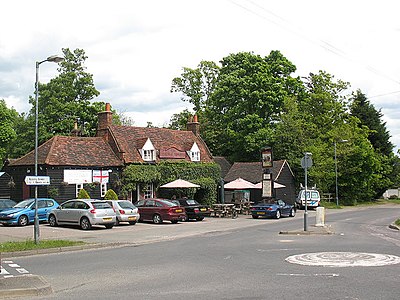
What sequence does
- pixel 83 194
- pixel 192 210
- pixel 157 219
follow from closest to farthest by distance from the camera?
pixel 157 219, pixel 192 210, pixel 83 194

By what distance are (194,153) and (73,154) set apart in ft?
37.4

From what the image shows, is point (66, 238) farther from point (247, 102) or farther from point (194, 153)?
point (247, 102)

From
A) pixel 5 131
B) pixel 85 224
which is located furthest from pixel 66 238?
pixel 5 131

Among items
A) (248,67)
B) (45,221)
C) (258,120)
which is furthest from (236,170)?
(45,221)

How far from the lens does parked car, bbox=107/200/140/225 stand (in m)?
29.1

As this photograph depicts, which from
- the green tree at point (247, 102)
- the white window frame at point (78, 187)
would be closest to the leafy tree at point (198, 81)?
the green tree at point (247, 102)

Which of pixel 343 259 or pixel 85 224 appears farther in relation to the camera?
pixel 85 224

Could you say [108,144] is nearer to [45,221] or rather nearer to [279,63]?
[45,221]

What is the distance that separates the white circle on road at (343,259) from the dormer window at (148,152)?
27.6 m

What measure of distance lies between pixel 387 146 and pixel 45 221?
53427 millimetres

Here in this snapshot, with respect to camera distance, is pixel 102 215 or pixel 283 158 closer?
pixel 102 215

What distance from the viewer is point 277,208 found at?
118ft

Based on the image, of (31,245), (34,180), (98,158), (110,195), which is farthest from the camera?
(98,158)

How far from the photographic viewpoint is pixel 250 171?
2031 inches
